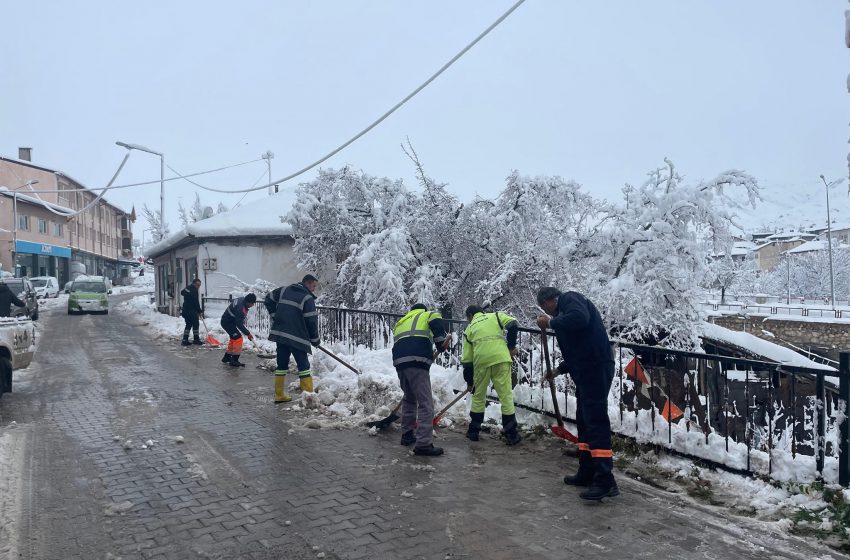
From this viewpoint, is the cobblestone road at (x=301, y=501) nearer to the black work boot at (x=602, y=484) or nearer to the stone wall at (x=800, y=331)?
the black work boot at (x=602, y=484)

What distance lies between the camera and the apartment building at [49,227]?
47438 millimetres

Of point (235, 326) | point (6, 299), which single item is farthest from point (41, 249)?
point (235, 326)

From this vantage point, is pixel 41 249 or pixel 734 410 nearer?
pixel 734 410

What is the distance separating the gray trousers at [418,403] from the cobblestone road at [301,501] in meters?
0.27

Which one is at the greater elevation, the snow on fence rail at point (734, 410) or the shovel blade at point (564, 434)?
the snow on fence rail at point (734, 410)

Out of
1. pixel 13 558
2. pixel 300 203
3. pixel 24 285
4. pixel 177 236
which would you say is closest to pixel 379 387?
pixel 13 558

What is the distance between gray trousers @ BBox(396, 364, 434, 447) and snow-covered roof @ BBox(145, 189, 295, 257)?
14.9 m

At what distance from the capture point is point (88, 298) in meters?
30.3

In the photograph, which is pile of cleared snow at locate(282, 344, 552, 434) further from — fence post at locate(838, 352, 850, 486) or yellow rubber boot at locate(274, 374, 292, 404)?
fence post at locate(838, 352, 850, 486)

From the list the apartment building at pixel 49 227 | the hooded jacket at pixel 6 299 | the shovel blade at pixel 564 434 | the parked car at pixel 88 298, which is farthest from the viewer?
the apartment building at pixel 49 227

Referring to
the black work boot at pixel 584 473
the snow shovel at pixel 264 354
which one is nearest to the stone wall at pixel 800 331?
the snow shovel at pixel 264 354

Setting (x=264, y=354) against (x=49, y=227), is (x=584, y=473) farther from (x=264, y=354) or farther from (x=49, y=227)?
(x=49, y=227)

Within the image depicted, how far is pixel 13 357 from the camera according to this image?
9586mm

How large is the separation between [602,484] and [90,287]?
104 ft
